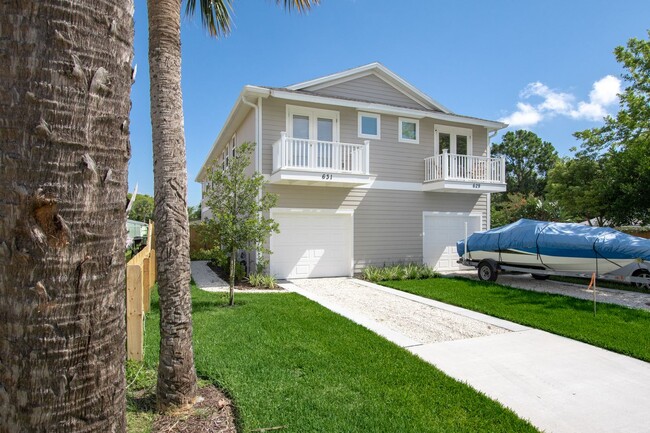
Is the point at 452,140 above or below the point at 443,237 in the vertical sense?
above

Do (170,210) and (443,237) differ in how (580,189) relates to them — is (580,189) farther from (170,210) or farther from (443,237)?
(170,210)

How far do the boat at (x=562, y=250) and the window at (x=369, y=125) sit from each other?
5.26 metres

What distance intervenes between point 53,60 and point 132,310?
13.8 feet

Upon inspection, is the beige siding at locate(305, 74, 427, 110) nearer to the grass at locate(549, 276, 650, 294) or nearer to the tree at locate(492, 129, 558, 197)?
the grass at locate(549, 276, 650, 294)

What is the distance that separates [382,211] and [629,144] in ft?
42.0

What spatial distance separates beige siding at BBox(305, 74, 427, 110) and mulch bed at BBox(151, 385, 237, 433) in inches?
465

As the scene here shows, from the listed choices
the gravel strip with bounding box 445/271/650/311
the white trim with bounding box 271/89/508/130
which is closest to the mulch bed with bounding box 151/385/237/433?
the gravel strip with bounding box 445/271/650/311

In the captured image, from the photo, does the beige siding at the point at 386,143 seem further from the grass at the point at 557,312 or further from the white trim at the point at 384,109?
the grass at the point at 557,312

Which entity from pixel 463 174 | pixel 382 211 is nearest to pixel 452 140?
pixel 463 174

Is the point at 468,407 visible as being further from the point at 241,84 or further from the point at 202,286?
the point at 241,84

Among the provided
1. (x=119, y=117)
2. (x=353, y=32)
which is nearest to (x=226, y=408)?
(x=119, y=117)

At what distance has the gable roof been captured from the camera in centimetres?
1366

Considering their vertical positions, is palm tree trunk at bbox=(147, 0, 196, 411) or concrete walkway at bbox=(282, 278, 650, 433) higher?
palm tree trunk at bbox=(147, 0, 196, 411)

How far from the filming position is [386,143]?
46.8 ft
